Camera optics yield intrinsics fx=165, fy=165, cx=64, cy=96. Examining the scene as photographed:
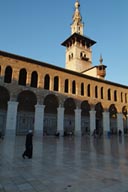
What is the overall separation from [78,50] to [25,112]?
76.2ft

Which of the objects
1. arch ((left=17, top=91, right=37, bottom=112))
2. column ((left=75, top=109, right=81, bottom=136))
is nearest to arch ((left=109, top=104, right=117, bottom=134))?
column ((left=75, top=109, right=81, bottom=136))

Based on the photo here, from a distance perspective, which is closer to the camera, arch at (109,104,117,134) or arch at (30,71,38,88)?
arch at (30,71,38,88)

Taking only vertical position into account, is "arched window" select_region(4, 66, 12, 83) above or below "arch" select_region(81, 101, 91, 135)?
above

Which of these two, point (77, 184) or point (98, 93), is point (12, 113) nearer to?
point (98, 93)

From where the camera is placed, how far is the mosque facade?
1947 cm

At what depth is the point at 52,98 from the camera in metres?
25.3

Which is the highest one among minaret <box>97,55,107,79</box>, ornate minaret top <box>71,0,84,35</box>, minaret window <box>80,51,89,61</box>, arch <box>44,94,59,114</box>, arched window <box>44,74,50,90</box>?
ornate minaret top <box>71,0,84,35</box>

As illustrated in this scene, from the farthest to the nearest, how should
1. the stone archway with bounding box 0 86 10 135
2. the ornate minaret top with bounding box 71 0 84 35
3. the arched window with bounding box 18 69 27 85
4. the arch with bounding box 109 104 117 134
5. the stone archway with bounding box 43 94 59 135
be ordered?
1. the ornate minaret top with bounding box 71 0 84 35
2. the arch with bounding box 109 104 117 134
3. the stone archway with bounding box 43 94 59 135
4. the stone archway with bounding box 0 86 10 135
5. the arched window with bounding box 18 69 27 85

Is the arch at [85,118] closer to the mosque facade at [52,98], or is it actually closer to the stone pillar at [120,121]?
the mosque facade at [52,98]

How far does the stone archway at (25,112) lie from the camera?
74.5 feet

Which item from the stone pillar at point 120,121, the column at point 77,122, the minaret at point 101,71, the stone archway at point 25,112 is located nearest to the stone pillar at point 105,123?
the stone pillar at point 120,121

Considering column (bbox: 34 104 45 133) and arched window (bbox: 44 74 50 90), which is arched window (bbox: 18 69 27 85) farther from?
column (bbox: 34 104 45 133)

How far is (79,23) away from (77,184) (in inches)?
1830

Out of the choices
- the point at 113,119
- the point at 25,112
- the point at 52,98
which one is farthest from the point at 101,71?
the point at 25,112
